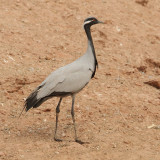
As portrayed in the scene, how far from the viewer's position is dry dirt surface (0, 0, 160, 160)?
6.76m

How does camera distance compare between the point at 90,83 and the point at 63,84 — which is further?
the point at 90,83

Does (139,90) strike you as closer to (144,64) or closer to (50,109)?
(144,64)

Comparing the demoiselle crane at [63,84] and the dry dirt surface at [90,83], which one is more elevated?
the demoiselle crane at [63,84]

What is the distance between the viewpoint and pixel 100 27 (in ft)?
35.6

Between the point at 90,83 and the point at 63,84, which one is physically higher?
the point at 63,84

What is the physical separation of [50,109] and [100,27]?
3725 millimetres

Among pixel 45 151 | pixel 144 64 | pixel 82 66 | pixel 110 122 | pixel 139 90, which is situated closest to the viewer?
pixel 45 151

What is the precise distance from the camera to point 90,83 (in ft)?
29.5

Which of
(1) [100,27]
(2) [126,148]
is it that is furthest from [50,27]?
(2) [126,148]

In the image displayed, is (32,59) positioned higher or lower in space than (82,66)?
lower

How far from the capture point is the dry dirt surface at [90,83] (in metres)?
6.76

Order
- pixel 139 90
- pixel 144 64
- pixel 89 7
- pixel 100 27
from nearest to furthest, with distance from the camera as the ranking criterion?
1. pixel 139 90
2. pixel 144 64
3. pixel 100 27
4. pixel 89 7

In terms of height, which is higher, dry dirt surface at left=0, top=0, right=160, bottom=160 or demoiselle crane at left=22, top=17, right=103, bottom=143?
demoiselle crane at left=22, top=17, right=103, bottom=143

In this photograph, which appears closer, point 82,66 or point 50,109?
point 82,66
